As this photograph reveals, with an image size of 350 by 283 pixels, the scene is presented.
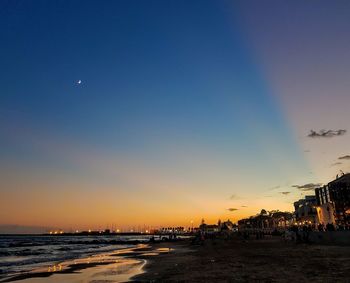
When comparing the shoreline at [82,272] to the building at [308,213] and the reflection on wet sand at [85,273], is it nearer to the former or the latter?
the reflection on wet sand at [85,273]

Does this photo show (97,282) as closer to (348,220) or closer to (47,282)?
(47,282)

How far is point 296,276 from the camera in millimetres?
19172

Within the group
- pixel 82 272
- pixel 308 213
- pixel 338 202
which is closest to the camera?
pixel 82 272

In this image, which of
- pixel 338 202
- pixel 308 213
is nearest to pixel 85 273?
pixel 338 202

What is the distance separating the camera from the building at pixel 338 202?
83938 mm

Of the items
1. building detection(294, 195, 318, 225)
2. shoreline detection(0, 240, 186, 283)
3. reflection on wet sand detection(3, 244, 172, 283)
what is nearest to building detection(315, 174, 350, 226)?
building detection(294, 195, 318, 225)

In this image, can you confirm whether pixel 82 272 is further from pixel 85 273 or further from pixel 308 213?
pixel 308 213

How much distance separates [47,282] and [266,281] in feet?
51.1

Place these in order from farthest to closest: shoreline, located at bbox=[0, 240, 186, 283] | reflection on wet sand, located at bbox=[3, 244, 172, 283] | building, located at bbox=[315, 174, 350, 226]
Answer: building, located at bbox=[315, 174, 350, 226] → shoreline, located at bbox=[0, 240, 186, 283] → reflection on wet sand, located at bbox=[3, 244, 172, 283]

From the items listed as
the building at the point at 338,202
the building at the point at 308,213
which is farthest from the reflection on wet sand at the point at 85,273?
the building at the point at 308,213

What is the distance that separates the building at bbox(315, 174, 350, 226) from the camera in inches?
3305

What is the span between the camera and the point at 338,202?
8688 cm

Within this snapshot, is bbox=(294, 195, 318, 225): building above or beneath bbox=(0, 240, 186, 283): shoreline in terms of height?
above

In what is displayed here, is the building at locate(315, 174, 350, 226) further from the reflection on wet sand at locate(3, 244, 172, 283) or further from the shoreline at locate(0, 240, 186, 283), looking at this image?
the reflection on wet sand at locate(3, 244, 172, 283)
